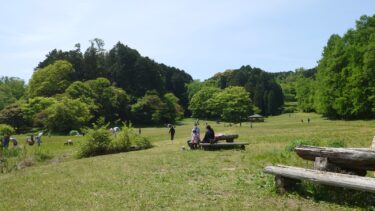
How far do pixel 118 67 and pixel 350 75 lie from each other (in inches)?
2433

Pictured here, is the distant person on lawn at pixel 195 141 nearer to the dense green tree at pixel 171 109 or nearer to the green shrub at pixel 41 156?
the green shrub at pixel 41 156

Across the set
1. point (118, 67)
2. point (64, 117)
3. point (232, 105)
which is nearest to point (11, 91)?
point (118, 67)

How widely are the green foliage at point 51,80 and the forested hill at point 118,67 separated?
17.5 ft

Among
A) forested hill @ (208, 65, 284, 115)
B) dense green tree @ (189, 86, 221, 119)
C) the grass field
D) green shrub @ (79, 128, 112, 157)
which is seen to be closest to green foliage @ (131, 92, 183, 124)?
dense green tree @ (189, 86, 221, 119)

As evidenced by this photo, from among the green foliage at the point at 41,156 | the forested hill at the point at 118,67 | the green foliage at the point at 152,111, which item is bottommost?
the green foliage at the point at 41,156

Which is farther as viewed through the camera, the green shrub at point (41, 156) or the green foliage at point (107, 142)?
the green foliage at point (107, 142)

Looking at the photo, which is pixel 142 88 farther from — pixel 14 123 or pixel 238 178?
pixel 238 178

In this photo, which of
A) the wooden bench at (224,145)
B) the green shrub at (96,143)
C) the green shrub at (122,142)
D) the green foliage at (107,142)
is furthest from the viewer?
the green shrub at (122,142)

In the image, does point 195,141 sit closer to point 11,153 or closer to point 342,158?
point 11,153

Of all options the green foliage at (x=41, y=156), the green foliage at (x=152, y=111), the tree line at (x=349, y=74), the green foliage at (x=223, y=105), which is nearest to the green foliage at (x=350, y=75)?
the tree line at (x=349, y=74)

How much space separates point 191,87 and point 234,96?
1338 inches

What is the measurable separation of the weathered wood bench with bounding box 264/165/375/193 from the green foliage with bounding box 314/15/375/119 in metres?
47.1

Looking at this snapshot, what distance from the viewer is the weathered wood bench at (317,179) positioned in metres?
7.09

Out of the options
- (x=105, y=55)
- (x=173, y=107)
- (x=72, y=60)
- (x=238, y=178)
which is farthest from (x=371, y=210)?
(x=105, y=55)
